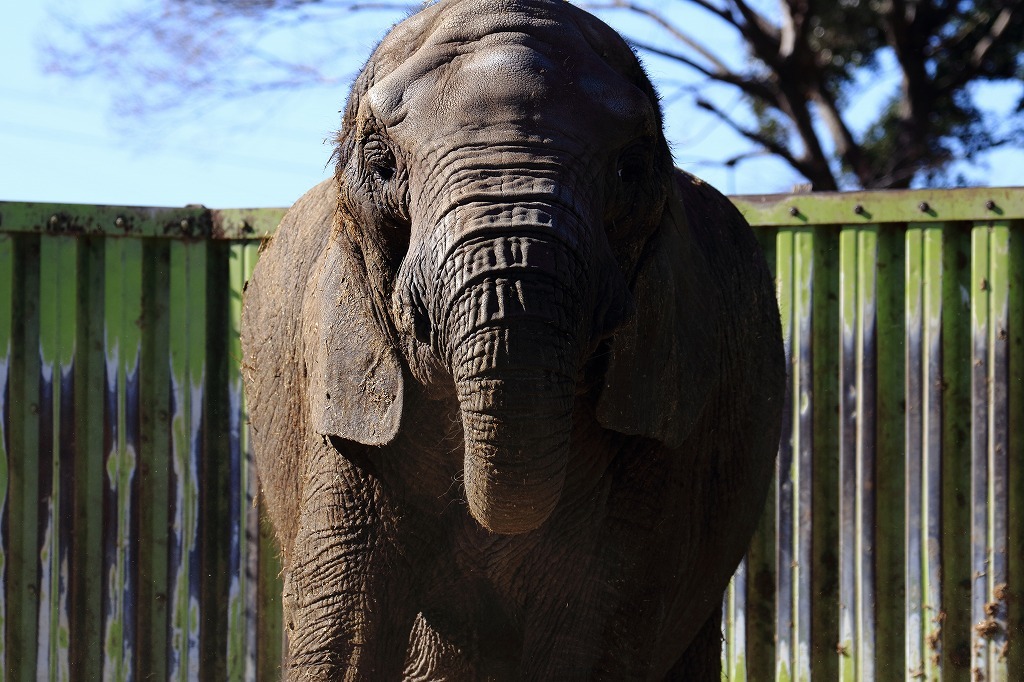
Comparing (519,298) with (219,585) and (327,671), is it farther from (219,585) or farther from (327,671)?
(219,585)

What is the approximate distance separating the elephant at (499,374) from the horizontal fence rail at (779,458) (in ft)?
6.30

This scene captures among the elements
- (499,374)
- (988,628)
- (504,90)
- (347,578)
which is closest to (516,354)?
(499,374)

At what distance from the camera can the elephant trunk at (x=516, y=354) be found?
2.71 m

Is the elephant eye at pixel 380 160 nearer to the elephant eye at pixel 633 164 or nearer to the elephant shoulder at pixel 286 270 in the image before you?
the elephant eye at pixel 633 164

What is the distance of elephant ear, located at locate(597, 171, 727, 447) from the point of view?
337 cm

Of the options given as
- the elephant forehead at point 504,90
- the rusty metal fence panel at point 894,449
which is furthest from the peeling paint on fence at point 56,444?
the elephant forehead at point 504,90

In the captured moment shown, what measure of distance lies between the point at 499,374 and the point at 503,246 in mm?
252

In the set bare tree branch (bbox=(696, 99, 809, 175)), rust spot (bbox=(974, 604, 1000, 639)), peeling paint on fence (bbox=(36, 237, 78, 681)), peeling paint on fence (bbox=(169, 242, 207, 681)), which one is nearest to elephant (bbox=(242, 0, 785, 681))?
rust spot (bbox=(974, 604, 1000, 639))

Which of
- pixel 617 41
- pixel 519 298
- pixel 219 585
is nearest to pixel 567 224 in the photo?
pixel 519 298

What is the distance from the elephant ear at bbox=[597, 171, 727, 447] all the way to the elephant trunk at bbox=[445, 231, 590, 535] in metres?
0.37

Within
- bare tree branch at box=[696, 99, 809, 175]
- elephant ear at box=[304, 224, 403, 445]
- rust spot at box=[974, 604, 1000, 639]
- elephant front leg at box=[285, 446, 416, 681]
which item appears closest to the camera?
elephant ear at box=[304, 224, 403, 445]

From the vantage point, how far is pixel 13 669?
667cm

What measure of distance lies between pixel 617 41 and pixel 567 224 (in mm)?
749

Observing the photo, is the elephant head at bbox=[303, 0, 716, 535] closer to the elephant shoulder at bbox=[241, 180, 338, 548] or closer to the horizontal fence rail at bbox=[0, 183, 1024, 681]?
the elephant shoulder at bbox=[241, 180, 338, 548]
